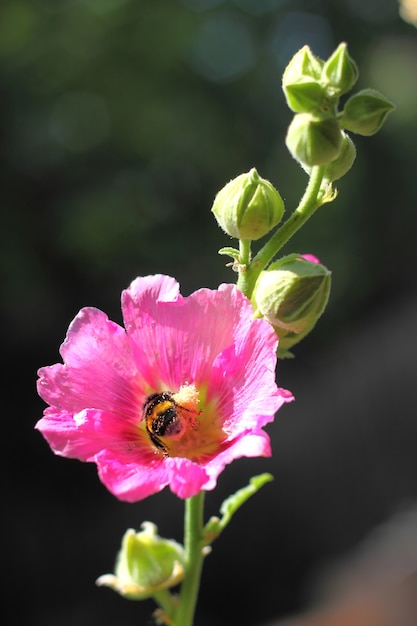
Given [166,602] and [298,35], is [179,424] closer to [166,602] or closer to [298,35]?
[166,602]

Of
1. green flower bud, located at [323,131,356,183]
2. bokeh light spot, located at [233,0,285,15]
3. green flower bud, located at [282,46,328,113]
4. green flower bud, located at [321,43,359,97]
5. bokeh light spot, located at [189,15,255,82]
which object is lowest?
green flower bud, located at [323,131,356,183]

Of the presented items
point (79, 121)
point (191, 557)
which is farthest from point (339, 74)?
point (79, 121)

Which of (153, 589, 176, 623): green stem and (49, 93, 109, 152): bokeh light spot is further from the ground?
(49, 93, 109, 152): bokeh light spot

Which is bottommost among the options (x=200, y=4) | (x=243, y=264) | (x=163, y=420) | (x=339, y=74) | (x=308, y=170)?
(x=163, y=420)

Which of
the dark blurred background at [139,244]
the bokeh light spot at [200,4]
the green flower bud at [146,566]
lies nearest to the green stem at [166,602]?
the green flower bud at [146,566]

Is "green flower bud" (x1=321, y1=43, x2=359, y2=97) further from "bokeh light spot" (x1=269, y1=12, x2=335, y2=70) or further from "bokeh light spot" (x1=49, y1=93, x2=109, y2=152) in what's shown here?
"bokeh light spot" (x1=269, y1=12, x2=335, y2=70)

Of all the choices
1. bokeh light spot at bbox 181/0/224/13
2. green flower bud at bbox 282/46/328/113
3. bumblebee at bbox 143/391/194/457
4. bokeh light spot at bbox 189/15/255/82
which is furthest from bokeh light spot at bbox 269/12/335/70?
bumblebee at bbox 143/391/194/457

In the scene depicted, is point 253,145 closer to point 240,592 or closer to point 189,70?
point 189,70
